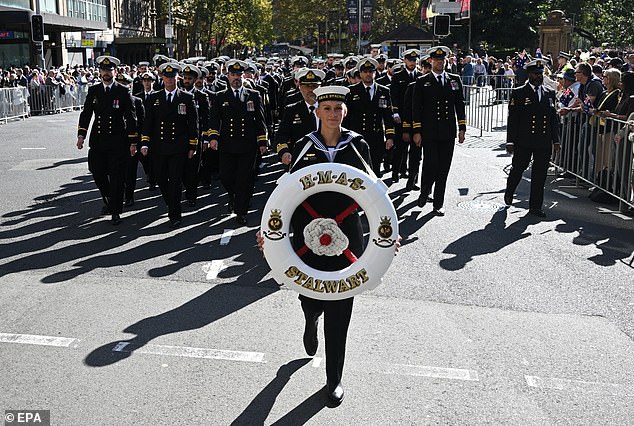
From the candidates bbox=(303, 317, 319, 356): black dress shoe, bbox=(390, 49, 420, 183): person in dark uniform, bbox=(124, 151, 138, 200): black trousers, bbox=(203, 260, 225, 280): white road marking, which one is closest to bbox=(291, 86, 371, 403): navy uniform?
bbox=(303, 317, 319, 356): black dress shoe

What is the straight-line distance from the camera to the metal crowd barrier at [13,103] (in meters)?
28.3

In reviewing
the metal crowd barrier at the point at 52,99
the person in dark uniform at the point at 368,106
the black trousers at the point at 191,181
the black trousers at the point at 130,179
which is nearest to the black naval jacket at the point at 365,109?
the person in dark uniform at the point at 368,106

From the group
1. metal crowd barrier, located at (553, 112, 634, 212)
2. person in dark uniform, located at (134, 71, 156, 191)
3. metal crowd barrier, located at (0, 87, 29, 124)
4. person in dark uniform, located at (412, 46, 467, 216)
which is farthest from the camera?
metal crowd barrier, located at (0, 87, 29, 124)

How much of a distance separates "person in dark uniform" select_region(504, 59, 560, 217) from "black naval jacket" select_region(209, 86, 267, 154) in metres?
3.62

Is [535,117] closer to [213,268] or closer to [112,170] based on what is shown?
[213,268]

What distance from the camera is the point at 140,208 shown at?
12.1 m

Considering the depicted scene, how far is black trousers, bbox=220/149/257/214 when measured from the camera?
1089 centimetres

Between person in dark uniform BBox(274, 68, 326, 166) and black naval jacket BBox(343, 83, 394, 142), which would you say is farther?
black naval jacket BBox(343, 83, 394, 142)

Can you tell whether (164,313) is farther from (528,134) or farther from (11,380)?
(528,134)

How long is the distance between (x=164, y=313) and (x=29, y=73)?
29959 millimetres

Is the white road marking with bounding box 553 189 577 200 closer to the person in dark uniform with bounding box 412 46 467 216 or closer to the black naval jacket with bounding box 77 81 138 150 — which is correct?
the person in dark uniform with bounding box 412 46 467 216

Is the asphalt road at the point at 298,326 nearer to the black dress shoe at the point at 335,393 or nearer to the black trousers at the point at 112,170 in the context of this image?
the black dress shoe at the point at 335,393

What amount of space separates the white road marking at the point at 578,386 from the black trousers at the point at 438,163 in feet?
19.7

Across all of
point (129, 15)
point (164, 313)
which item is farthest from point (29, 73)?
point (129, 15)
